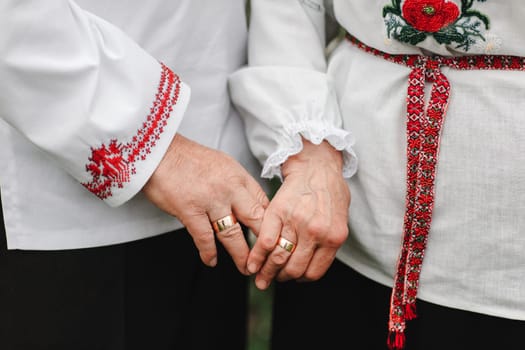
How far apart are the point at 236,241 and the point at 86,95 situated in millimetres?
304

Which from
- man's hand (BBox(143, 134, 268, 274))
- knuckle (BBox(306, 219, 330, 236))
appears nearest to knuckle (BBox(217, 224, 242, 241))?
man's hand (BBox(143, 134, 268, 274))

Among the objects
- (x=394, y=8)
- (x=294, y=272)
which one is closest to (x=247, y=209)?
(x=294, y=272)

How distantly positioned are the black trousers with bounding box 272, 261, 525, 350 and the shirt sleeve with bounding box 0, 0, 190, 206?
418 mm

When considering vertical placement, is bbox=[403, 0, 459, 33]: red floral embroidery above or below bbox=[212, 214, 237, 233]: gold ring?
above

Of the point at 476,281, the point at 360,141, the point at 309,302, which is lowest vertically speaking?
the point at 309,302

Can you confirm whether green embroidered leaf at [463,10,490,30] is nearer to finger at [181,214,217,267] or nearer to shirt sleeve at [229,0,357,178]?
shirt sleeve at [229,0,357,178]

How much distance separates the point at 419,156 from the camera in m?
0.97

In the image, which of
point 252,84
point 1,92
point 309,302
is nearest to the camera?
point 1,92

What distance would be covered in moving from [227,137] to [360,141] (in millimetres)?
238

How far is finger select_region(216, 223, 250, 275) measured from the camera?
39.4 inches

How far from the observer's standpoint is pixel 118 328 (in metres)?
1.10

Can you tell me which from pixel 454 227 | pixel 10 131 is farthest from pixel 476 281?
pixel 10 131

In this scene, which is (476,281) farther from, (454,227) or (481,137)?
(481,137)

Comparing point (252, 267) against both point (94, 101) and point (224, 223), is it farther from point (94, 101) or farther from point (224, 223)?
point (94, 101)
